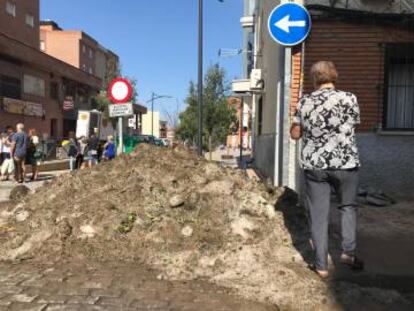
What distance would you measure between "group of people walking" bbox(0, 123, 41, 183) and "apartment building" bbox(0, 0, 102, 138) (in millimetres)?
17081

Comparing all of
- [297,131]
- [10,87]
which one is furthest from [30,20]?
[297,131]

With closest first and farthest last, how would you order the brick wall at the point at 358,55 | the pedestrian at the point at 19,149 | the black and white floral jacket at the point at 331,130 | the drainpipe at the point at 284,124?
the black and white floral jacket at the point at 331,130
the drainpipe at the point at 284,124
the brick wall at the point at 358,55
the pedestrian at the point at 19,149

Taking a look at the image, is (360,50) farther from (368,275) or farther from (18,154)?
(18,154)

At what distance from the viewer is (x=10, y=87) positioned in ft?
116

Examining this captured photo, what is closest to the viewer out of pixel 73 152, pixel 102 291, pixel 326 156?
pixel 102 291

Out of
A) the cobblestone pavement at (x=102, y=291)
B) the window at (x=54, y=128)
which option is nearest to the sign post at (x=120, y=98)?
the cobblestone pavement at (x=102, y=291)

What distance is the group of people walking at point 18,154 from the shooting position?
15945 millimetres

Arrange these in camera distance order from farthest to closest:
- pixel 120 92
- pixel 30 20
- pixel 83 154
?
1. pixel 30 20
2. pixel 83 154
3. pixel 120 92

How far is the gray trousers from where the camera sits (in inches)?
193

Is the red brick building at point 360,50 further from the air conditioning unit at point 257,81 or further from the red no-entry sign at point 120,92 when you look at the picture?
the air conditioning unit at point 257,81

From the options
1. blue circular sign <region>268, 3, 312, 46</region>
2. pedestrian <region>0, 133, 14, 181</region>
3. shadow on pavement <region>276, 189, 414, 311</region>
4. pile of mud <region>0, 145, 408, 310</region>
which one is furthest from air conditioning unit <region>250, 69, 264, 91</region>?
shadow on pavement <region>276, 189, 414, 311</region>

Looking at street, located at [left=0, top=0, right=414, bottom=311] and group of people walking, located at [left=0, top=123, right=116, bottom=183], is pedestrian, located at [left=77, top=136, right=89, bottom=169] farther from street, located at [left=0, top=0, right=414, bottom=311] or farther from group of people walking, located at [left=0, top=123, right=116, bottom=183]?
street, located at [left=0, top=0, right=414, bottom=311]

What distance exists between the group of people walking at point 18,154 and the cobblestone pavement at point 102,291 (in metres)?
11.1

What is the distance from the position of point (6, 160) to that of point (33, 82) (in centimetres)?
2442
